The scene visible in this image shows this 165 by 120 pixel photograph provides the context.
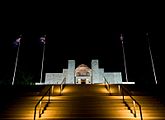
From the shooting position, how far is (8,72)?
96.8ft

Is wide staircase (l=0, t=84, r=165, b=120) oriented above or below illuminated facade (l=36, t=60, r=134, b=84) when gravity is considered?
below

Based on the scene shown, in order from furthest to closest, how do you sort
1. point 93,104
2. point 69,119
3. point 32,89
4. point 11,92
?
point 32,89
point 11,92
point 93,104
point 69,119

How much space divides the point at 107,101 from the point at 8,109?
14.0 feet

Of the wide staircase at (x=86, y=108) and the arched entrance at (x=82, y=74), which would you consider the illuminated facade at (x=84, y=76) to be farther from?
the wide staircase at (x=86, y=108)

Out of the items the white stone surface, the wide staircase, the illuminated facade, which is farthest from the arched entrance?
the wide staircase

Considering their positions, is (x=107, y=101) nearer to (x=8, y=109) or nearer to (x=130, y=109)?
(x=130, y=109)

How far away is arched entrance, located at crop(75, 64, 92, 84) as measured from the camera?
26.0 meters

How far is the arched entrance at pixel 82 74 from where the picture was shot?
85.5 ft

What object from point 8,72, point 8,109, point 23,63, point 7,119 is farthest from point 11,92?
point 23,63

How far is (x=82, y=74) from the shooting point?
2642 cm

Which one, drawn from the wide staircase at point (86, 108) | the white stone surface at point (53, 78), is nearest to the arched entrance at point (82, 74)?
the white stone surface at point (53, 78)

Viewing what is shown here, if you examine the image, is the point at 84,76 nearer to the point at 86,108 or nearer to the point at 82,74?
the point at 82,74

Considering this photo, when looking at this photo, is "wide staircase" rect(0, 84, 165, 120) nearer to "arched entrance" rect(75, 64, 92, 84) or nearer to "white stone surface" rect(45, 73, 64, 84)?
"white stone surface" rect(45, 73, 64, 84)

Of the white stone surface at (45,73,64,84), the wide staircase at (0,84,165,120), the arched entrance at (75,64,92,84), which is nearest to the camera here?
the wide staircase at (0,84,165,120)
